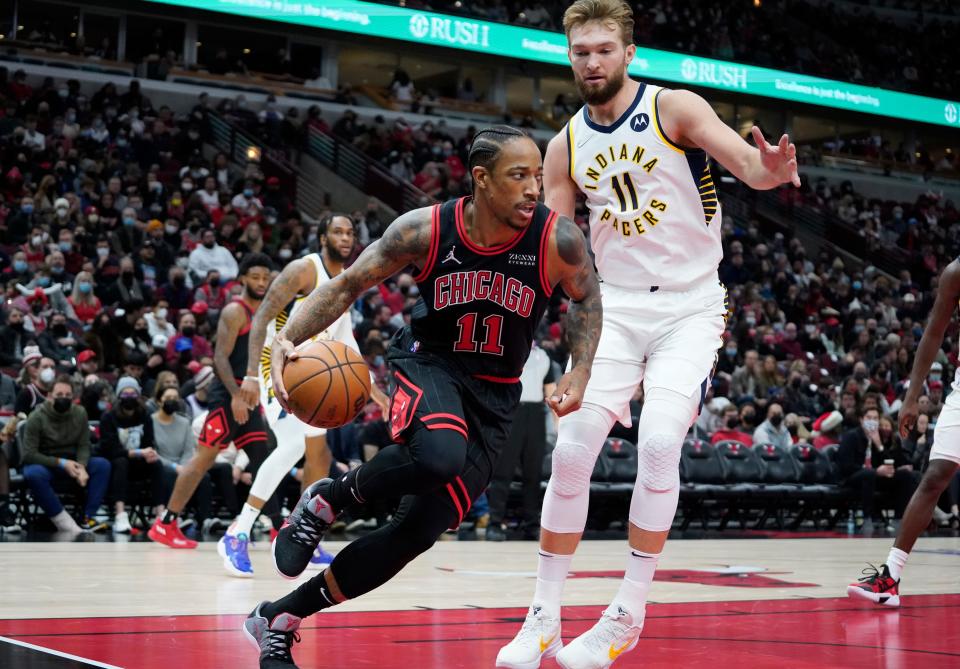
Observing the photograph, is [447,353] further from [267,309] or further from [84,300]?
[84,300]

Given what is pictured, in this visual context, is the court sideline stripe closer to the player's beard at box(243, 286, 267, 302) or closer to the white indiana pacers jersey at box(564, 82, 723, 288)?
the white indiana pacers jersey at box(564, 82, 723, 288)

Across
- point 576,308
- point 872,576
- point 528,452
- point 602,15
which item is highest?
point 602,15

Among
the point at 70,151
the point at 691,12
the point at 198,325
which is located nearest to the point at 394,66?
the point at 691,12

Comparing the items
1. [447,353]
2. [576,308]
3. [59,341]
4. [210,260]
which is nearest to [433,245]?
[447,353]

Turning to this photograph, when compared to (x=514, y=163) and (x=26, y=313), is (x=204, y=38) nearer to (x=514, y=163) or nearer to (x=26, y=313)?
(x=26, y=313)

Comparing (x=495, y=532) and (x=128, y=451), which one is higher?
(x=128, y=451)

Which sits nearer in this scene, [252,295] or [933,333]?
[933,333]

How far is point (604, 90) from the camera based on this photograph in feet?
14.2

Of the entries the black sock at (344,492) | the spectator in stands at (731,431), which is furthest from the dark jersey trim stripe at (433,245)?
the spectator in stands at (731,431)

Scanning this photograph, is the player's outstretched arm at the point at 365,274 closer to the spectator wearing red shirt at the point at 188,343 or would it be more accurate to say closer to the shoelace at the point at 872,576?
the shoelace at the point at 872,576

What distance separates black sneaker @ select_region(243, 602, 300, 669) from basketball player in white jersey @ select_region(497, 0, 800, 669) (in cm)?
88

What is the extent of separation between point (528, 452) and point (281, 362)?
7.84 m

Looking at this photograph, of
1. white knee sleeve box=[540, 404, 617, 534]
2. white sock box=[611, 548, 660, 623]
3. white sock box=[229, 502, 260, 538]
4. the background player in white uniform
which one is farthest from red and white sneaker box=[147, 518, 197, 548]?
white sock box=[611, 548, 660, 623]

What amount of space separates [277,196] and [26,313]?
25.9 ft
